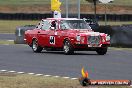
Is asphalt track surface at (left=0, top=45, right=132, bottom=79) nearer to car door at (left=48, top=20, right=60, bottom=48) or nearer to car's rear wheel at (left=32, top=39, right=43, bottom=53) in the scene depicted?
car door at (left=48, top=20, right=60, bottom=48)

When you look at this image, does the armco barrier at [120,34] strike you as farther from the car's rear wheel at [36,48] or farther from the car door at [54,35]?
the car's rear wheel at [36,48]

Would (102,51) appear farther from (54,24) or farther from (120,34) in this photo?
(120,34)

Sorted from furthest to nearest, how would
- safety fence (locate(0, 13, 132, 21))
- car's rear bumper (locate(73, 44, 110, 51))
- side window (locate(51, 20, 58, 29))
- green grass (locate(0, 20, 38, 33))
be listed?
safety fence (locate(0, 13, 132, 21)) < green grass (locate(0, 20, 38, 33)) < side window (locate(51, 20, 58, 29)) < car's rear bumper (locate(73, 44, 110, 51))

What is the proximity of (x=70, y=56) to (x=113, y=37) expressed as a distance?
6612mm

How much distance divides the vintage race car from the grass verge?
979 centimetres

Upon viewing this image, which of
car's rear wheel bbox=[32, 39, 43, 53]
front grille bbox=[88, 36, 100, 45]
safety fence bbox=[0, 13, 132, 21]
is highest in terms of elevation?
front grille bbox=[88, 36, 100, 45]

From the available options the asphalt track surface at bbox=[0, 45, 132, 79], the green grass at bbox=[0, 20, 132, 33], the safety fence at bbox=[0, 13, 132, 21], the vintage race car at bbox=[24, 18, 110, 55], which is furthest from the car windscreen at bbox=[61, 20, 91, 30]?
the safety fence at bbox=[0, 13, 132, 21]

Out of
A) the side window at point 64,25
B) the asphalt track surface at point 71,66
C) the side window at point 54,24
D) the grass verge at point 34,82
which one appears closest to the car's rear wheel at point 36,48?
the side window at point 54,24

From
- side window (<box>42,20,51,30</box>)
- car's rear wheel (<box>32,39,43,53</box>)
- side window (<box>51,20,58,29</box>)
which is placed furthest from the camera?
car's rear wheel (<box>32,39,43,53</box>)

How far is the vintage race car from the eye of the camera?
82.0 feet

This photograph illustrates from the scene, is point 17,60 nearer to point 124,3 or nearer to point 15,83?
point 15,83

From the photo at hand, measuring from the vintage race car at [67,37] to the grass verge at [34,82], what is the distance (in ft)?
32.1

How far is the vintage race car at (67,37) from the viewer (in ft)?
82.0

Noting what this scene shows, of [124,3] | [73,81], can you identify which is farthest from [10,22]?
[73,81]
